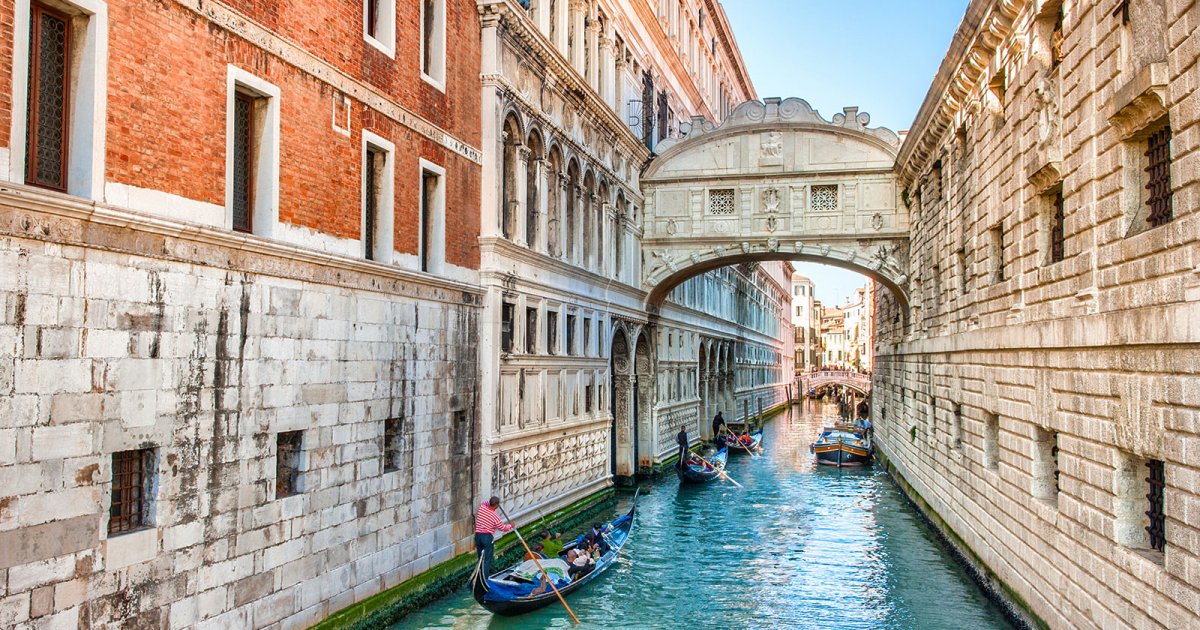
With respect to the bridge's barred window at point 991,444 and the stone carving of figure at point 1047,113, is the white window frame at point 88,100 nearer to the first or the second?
the stone carving of figure at point 1047,113

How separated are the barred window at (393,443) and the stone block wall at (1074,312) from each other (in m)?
7.20

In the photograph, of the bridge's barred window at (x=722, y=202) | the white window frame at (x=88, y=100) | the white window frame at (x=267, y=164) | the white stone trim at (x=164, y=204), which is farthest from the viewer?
the bridge's barred window at (x=722, y=202)

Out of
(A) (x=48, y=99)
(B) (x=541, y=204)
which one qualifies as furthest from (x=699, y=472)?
(A) (x=48, y=99)

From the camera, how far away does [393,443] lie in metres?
11.6

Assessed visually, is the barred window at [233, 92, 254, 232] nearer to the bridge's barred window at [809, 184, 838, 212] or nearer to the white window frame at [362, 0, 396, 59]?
the white window frame at [362, 0, 396, 59]

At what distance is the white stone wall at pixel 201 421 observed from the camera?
6.55 m

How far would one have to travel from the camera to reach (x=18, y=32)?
6.50m

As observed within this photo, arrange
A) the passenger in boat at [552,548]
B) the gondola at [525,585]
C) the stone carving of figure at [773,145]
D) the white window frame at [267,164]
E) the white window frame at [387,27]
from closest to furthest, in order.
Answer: the white window frame at [267,164] → the gondola at [525,585] → the white window frame at [387,27] → the passenger in boat at [552,548] → the stone carving of figure at [773,145]

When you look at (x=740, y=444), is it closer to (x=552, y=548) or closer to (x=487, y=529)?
(x=552, y=548)

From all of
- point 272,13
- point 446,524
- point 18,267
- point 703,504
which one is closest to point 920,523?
point 703,504

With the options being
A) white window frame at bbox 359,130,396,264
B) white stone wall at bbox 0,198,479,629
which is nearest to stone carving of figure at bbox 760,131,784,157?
white stone wall at bbox 0,198,479,629

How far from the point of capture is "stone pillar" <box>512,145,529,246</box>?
1545cm

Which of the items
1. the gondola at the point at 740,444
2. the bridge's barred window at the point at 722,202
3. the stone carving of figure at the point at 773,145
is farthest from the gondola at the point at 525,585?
the gondola at the point at 740,444

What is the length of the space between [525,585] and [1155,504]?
7196 millimetres
